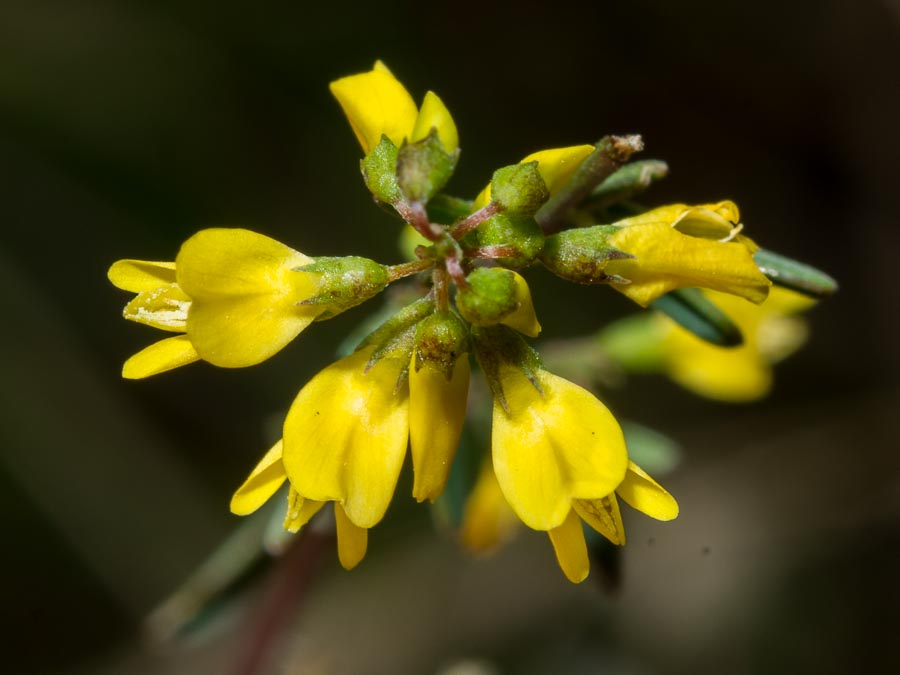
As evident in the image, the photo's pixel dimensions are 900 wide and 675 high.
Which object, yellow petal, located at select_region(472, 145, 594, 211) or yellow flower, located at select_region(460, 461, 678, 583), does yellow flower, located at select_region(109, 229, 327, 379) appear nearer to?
yellow petal, located at select_region(472, 145, 594, 211)

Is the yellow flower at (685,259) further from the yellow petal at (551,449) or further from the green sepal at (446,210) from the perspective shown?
the green sepal at (446,210)

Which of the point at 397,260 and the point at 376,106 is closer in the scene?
the point at 376,106

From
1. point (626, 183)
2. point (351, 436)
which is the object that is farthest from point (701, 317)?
point (351, 436)

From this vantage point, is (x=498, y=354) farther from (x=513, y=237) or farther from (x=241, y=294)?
(x=241, y=294)

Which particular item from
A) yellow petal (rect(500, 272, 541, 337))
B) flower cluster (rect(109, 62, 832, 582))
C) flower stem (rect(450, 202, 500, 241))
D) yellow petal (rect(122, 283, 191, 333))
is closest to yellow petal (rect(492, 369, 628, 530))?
flower cluster (rect(109, 62, 832, 582))

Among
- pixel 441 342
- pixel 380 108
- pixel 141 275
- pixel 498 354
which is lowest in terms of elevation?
pixel 498 354

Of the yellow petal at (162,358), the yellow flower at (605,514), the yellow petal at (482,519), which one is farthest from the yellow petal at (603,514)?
the yellow petal at (482,519)

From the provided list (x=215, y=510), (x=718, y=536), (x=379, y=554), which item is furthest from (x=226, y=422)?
(x=718, y=536)
